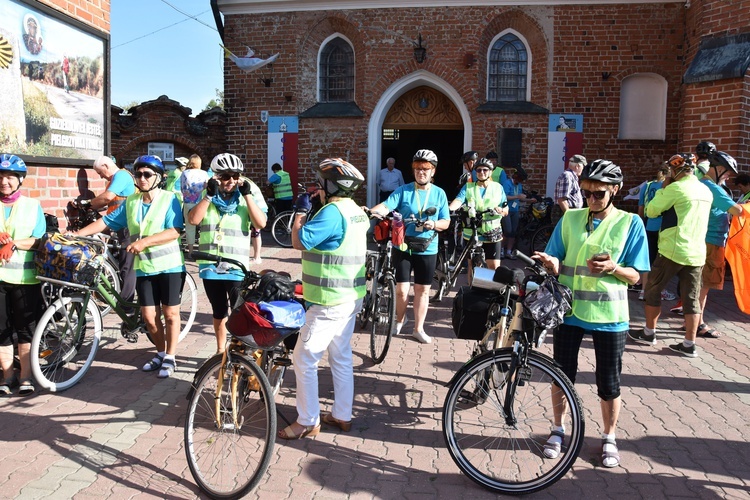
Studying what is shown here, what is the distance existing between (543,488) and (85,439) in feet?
9.50

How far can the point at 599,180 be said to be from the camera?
362 cm

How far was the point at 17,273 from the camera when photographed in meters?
4.77

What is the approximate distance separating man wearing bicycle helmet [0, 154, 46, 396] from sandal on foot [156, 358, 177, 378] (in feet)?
3.16

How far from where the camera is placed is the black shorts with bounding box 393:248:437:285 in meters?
6.22

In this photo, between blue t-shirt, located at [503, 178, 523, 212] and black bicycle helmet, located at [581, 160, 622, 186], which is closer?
black bicycle helmet, located at [581, 160, 622, 186]

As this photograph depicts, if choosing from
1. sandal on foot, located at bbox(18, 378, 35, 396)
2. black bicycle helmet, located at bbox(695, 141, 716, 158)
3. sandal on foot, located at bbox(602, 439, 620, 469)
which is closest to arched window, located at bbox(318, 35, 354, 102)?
black bicycle helmet, located at bbox(695, 141, 716, 158)

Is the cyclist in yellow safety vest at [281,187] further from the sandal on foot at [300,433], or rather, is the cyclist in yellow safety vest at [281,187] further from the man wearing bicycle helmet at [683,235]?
the sandal on foot at [300,433]

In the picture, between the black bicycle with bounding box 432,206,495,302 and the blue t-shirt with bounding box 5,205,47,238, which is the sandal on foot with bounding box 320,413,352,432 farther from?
the black bicycle with bounding box 432,206,495,302

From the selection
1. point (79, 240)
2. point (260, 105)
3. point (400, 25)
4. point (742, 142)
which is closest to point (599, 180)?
point (79, 240)

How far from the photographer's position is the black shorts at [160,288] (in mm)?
5150

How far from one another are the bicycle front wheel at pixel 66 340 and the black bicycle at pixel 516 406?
311 centimetres

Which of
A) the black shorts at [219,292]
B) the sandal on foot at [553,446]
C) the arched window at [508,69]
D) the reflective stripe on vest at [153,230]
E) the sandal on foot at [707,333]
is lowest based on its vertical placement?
the sandal on foot at [553,446]

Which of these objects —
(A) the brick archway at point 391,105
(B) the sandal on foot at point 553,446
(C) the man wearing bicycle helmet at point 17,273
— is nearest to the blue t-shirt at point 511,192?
(A) the brick archway at point 391,105

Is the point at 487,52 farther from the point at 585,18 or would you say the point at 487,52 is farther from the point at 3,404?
the point at 3,404
